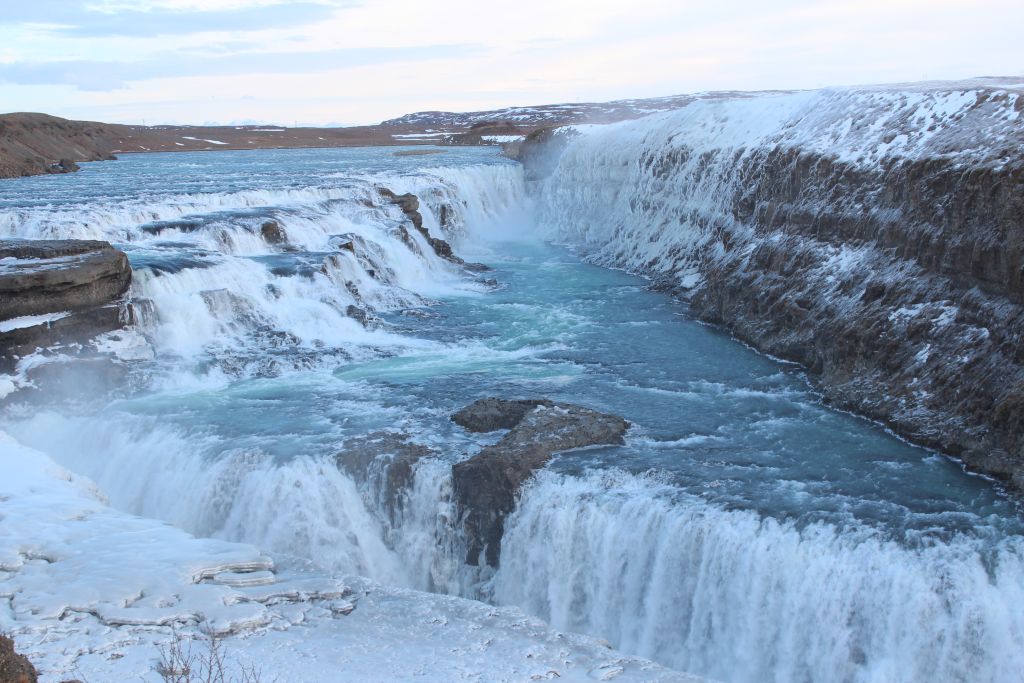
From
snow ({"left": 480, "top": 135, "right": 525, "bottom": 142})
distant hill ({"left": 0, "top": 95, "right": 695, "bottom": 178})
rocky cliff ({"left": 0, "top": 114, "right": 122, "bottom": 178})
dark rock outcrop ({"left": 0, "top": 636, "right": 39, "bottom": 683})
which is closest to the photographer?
dark rock outcrop ({"left": 0, "top": 636, "right": 39, "bottom": 683})


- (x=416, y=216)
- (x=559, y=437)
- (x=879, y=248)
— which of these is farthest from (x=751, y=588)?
(x=416, y=216)

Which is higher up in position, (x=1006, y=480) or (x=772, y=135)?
(x=772, y=135)

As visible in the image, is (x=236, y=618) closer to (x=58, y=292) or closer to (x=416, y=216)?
(x=58, y=292)

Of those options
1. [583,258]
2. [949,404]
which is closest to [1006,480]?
[949,404]

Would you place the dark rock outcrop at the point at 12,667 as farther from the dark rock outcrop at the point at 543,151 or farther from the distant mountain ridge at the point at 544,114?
the distant mountain ridge at the point at 544,114

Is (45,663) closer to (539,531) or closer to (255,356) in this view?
(539,531)

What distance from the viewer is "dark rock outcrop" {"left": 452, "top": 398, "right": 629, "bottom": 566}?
36.6 ft

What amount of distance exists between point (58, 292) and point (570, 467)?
947 cm

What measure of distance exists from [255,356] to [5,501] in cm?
751

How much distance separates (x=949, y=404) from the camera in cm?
1266

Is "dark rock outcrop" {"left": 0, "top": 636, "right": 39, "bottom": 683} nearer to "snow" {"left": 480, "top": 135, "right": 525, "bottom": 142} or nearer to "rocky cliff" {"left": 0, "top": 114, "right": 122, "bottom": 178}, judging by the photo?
"rocky cliff" {"left": 0, "top": 114, "right": 122, "bottom": 178}

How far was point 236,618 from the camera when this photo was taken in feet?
24.7

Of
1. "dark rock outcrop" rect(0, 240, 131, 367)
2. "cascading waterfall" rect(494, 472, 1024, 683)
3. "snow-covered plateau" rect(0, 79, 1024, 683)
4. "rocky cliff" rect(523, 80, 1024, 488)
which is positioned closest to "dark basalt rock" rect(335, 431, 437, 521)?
"snow-covered plateau" rect(0, 79, 1024, 683)

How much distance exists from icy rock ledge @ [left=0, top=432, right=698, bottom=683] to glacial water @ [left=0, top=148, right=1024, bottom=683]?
228cm
